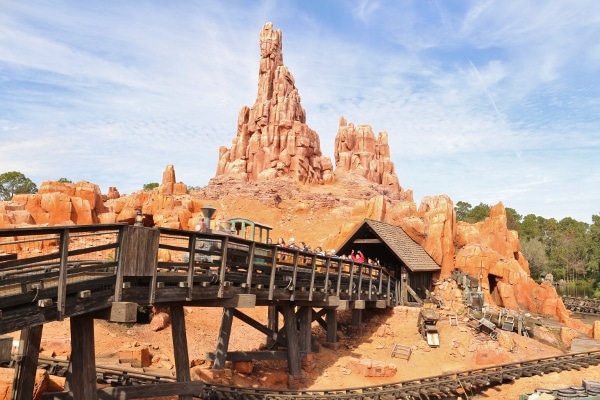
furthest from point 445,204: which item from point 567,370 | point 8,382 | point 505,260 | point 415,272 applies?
point 8,382

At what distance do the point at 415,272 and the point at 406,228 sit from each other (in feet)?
26.4

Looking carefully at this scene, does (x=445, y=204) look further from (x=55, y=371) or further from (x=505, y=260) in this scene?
(x=55, y=371)

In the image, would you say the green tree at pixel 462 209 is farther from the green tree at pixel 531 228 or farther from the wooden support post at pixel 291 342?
the wooden support post at pixel 291 342

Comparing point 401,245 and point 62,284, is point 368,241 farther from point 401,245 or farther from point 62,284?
point 62,284

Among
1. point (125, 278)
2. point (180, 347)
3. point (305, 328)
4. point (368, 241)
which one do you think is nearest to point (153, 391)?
point (180, 347)

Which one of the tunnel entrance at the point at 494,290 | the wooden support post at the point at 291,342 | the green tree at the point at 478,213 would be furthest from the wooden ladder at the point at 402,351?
the green tree at the point at 478,213

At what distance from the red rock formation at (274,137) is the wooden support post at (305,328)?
5188 centimetres

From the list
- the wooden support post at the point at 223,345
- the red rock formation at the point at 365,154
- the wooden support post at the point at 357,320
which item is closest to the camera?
the wooden support post at the point at 223,345

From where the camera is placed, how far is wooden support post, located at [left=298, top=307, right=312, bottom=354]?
56.8ft

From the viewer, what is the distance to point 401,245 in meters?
24.2

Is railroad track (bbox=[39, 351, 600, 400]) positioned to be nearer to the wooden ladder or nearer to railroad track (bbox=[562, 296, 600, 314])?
the wooden ladder

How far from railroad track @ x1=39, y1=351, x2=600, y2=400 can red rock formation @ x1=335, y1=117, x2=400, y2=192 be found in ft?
235

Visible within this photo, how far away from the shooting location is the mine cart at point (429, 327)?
20092mm

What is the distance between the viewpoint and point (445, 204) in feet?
108
